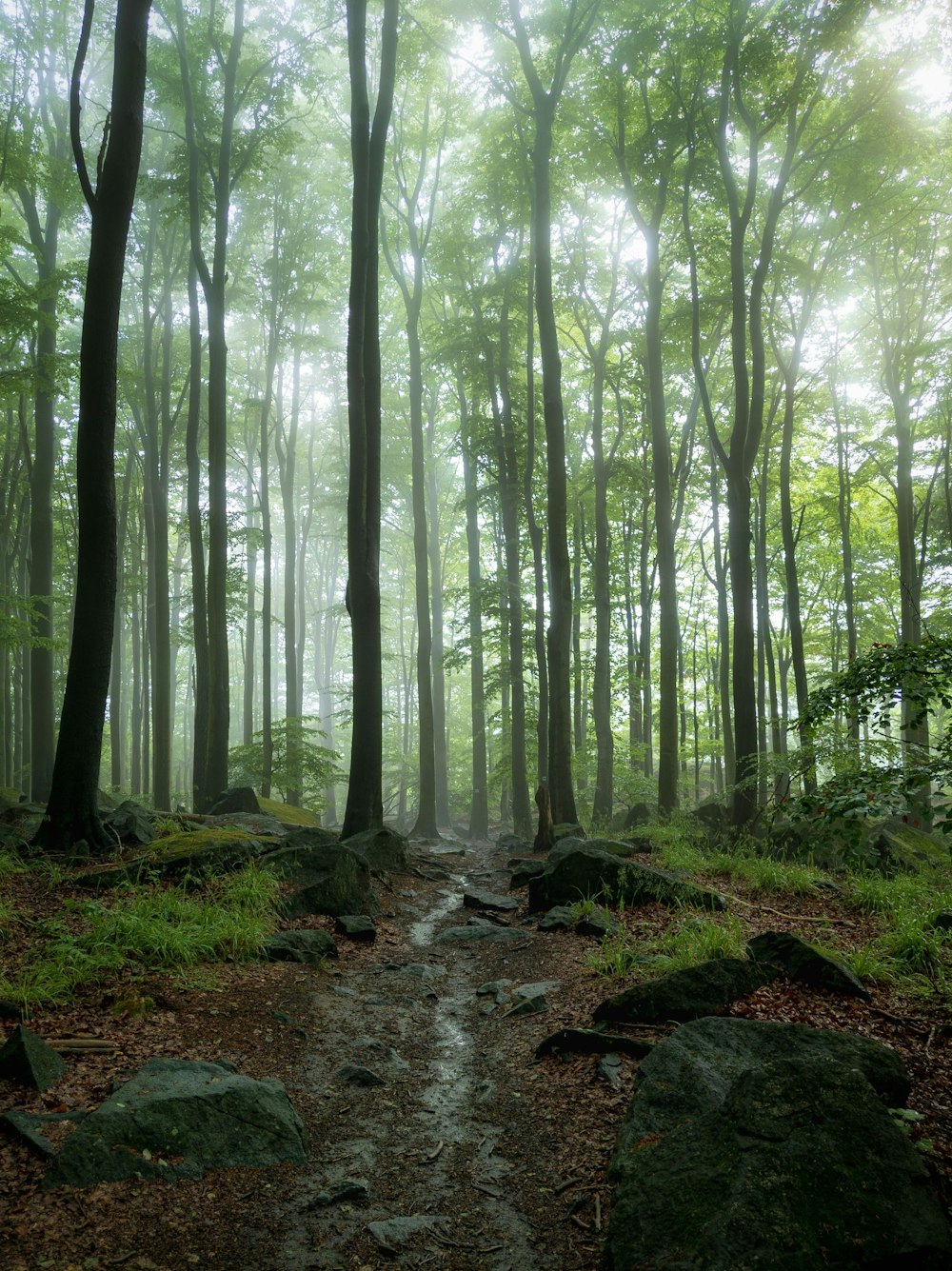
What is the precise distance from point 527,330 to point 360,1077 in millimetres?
16162

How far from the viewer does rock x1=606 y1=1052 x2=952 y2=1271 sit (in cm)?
218

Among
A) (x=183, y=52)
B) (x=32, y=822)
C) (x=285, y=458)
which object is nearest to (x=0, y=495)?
(x=285, y=458)

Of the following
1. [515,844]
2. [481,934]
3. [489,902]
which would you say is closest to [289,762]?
[515,844]

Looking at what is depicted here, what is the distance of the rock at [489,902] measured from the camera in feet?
28.4

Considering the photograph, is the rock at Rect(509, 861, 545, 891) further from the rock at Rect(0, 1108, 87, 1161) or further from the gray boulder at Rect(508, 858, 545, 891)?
the rock at Rect(0, 1108, 87, 1161)

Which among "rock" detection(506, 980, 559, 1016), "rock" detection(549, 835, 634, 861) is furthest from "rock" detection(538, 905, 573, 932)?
"rock" detection(506, 980, 559, 1016)

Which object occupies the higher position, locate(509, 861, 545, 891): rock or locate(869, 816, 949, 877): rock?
locate(869, 816, 949, 877): rock

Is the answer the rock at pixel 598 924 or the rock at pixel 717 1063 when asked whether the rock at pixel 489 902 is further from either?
the rock at pixel 717 1063

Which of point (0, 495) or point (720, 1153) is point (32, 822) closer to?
point (720, 1153)

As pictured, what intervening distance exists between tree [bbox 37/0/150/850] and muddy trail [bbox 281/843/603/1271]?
11.3ft

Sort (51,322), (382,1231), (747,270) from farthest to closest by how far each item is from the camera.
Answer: (747,270) → (51,322) → (382,1231)

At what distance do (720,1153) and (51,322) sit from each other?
1404cm

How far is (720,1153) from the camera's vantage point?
2.60 meters

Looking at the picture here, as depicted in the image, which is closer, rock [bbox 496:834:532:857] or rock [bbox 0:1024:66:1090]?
rock [bbox 0:1024:66:1090]
